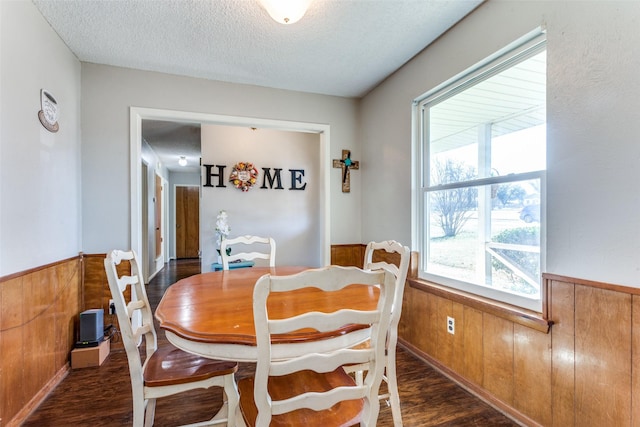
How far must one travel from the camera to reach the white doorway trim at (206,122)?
8.73 ft

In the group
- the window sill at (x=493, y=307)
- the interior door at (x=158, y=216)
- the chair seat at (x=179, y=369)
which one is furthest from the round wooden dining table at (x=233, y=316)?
the interior door at (x=158, y=216)

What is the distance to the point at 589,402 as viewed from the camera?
52.3 inches

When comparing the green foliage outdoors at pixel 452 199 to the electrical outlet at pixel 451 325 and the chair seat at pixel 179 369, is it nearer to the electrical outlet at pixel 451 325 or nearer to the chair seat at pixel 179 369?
the electrical outlet at pixel 451 325

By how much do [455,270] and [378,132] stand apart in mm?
1592

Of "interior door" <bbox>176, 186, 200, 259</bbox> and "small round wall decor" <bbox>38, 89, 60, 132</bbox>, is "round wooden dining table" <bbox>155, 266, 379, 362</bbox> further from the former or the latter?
"interior door" <bbox>176, 186, 200, 259</bbox>

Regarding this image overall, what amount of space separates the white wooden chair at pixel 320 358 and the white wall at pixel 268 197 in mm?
2985

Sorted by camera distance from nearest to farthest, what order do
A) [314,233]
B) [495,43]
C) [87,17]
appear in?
[495,43] → [87,17] → [314,233]

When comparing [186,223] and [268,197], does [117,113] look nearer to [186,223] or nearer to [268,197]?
[268,197]

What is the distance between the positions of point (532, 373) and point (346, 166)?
2412 millimetres

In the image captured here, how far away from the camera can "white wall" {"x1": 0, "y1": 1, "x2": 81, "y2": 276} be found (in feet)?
5.18

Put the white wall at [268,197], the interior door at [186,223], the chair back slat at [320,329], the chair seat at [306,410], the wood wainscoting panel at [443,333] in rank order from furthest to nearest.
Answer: the interior door at [186,223]
the white wall at [268,197]
the wood wainscoting panel at [443,333]
the chair seat at [306,410]
the chair back slat at [320,329]

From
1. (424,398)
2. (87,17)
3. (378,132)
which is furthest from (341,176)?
(87,17)

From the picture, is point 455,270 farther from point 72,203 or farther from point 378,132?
point 72,203

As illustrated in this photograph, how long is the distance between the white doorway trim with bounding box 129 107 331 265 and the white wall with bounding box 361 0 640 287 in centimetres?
181
